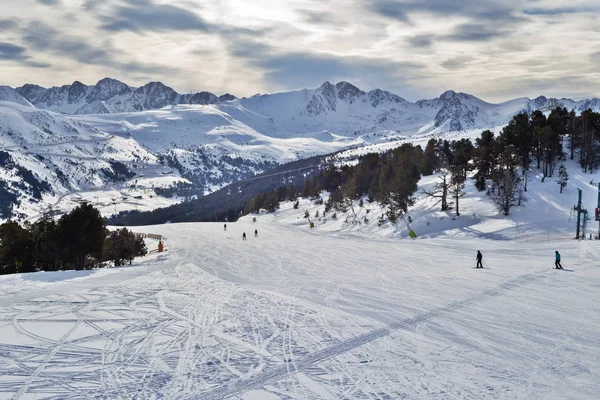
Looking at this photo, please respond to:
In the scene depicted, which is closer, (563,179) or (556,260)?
(556,260)

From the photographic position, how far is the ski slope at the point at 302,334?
13359mm

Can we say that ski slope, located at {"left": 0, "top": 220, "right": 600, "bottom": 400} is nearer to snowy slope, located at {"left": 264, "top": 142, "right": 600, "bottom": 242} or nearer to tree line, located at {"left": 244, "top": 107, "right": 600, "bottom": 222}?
snowy slope, located at {"left": 264, "top": 142, "right": 600, "bottom": 242}

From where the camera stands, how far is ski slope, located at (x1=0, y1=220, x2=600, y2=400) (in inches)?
526

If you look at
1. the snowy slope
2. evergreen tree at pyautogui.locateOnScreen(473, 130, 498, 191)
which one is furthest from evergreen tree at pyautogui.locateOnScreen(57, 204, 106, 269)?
evergreen tree at pyautogui.locateOnScreen(473, 130, 498, 191)

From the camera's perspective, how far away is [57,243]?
3975cm

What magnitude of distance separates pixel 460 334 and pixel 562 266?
20.3m

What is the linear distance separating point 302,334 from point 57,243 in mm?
29936

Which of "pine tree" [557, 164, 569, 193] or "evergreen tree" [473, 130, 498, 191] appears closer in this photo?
"pine tree" [557, 164, 569, 193]

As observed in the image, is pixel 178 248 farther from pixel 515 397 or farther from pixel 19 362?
pixel 515 397

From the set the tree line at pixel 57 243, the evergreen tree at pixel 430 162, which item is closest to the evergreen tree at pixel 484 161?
the evergreen tree at pixel 430 162

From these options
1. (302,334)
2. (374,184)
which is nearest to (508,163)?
(374,184)

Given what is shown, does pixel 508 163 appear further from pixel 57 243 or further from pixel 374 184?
pixel 57 243

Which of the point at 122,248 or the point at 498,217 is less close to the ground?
the point at 498,217

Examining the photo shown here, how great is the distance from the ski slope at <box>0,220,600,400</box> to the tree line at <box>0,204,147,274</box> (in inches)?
415
